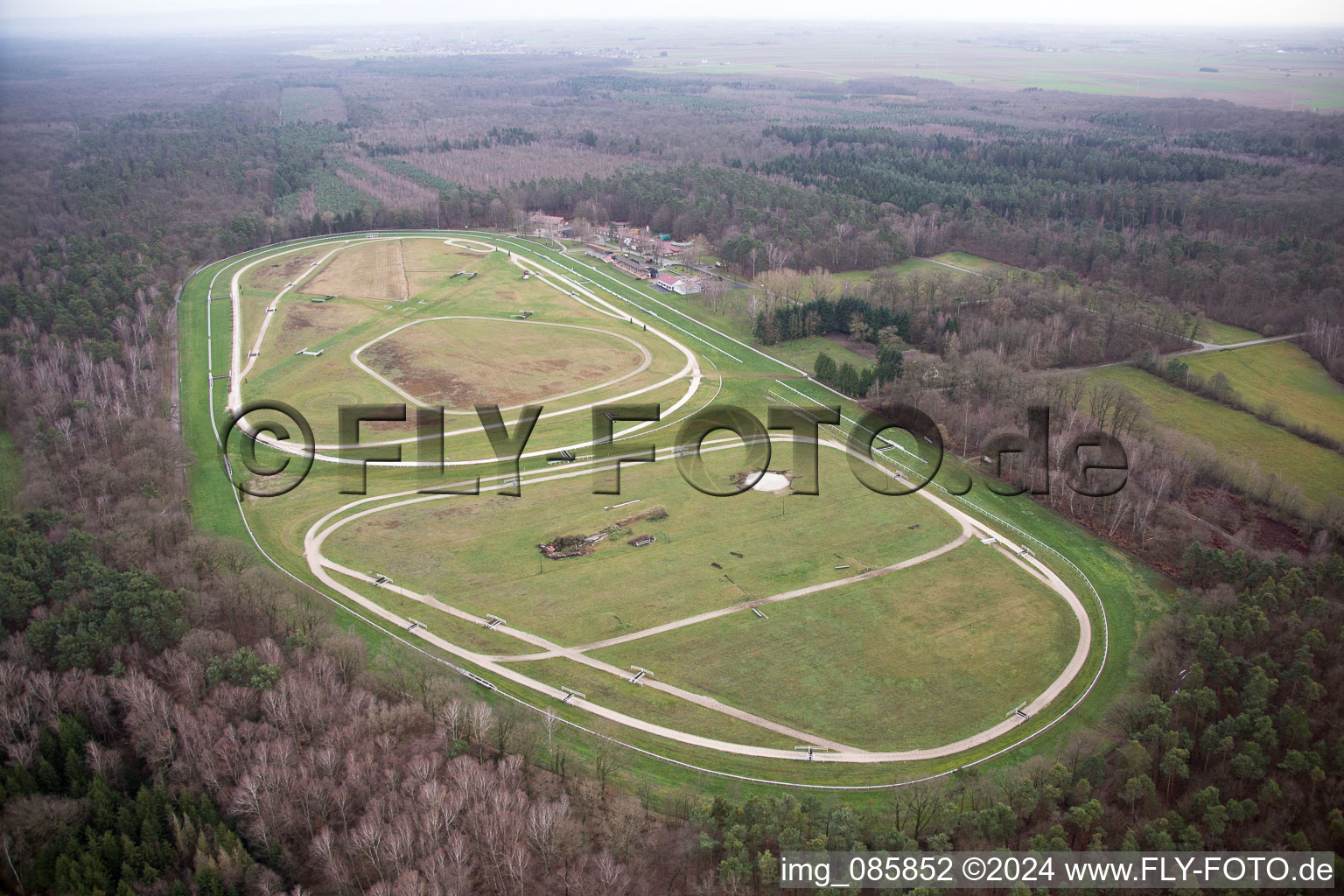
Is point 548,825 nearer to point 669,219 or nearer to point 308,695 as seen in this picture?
point 308,695

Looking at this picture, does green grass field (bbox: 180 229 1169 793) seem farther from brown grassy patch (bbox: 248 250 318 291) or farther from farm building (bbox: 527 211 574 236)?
farm building (bbox: 527 211 574 236)

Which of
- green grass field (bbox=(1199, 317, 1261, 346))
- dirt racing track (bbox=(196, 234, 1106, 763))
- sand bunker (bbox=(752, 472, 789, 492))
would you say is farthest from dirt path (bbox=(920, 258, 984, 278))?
sand bunker (bbox=(752, 472, 789, 492))

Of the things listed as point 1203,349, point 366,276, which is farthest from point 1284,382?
point 366,276

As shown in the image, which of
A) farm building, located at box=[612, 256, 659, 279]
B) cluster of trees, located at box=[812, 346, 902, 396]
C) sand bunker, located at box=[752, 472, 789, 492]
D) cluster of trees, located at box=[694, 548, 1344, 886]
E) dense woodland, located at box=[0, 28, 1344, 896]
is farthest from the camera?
farm building, located at box=[612, 256, 659, 279]

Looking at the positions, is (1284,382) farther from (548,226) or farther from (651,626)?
(548,226)

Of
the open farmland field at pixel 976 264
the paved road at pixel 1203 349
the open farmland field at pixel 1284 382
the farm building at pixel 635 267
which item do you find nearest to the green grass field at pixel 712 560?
the paved road at pixel 1203 349

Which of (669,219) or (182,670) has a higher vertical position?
(669,219)

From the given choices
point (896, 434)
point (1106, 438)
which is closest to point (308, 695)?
point (896, 434)
